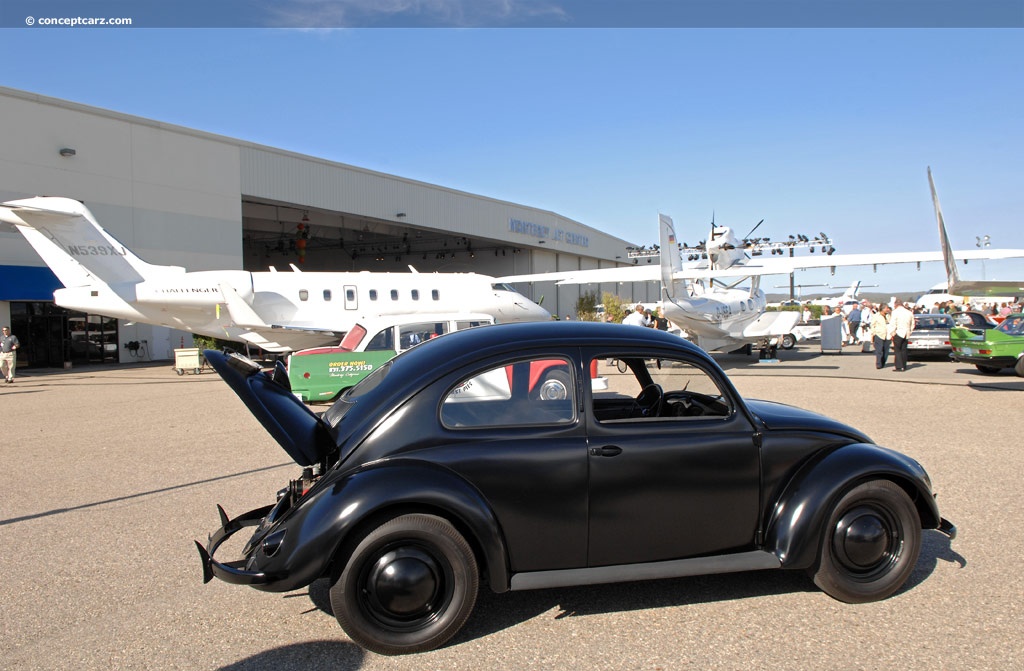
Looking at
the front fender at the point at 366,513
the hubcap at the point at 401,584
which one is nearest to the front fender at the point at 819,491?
the front fender at the point at 366,513

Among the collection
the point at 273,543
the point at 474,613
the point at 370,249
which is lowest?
the point at 474,613

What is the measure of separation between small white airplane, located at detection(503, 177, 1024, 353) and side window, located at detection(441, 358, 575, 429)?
1554 centimetres

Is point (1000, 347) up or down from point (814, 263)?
down

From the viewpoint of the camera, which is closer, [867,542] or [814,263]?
[867,542]

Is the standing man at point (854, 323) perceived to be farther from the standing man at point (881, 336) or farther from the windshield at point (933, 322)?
the standing man at point (881, 336)

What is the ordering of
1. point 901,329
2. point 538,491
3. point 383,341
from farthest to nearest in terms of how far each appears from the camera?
point 901,329, point 383,341, point 538,491

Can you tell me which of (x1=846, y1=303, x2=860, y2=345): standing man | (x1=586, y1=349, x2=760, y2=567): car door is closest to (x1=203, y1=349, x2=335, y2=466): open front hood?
(x1=586, y1=349, x2=760, y2=567): car door

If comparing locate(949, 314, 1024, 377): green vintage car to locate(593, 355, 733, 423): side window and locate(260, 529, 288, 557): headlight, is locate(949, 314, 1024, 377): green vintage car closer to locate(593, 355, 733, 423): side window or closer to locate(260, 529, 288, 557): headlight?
locate(593, 355, 733, 423): side window

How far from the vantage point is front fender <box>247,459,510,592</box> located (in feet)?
10.7

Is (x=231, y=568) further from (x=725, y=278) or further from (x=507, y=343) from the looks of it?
(x=725, y=278)

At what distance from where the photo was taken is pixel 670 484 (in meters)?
3.68

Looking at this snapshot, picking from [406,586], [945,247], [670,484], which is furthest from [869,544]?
[945,247]

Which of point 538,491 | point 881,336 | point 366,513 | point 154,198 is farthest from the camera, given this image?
point 154,198

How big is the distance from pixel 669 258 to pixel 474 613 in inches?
676
